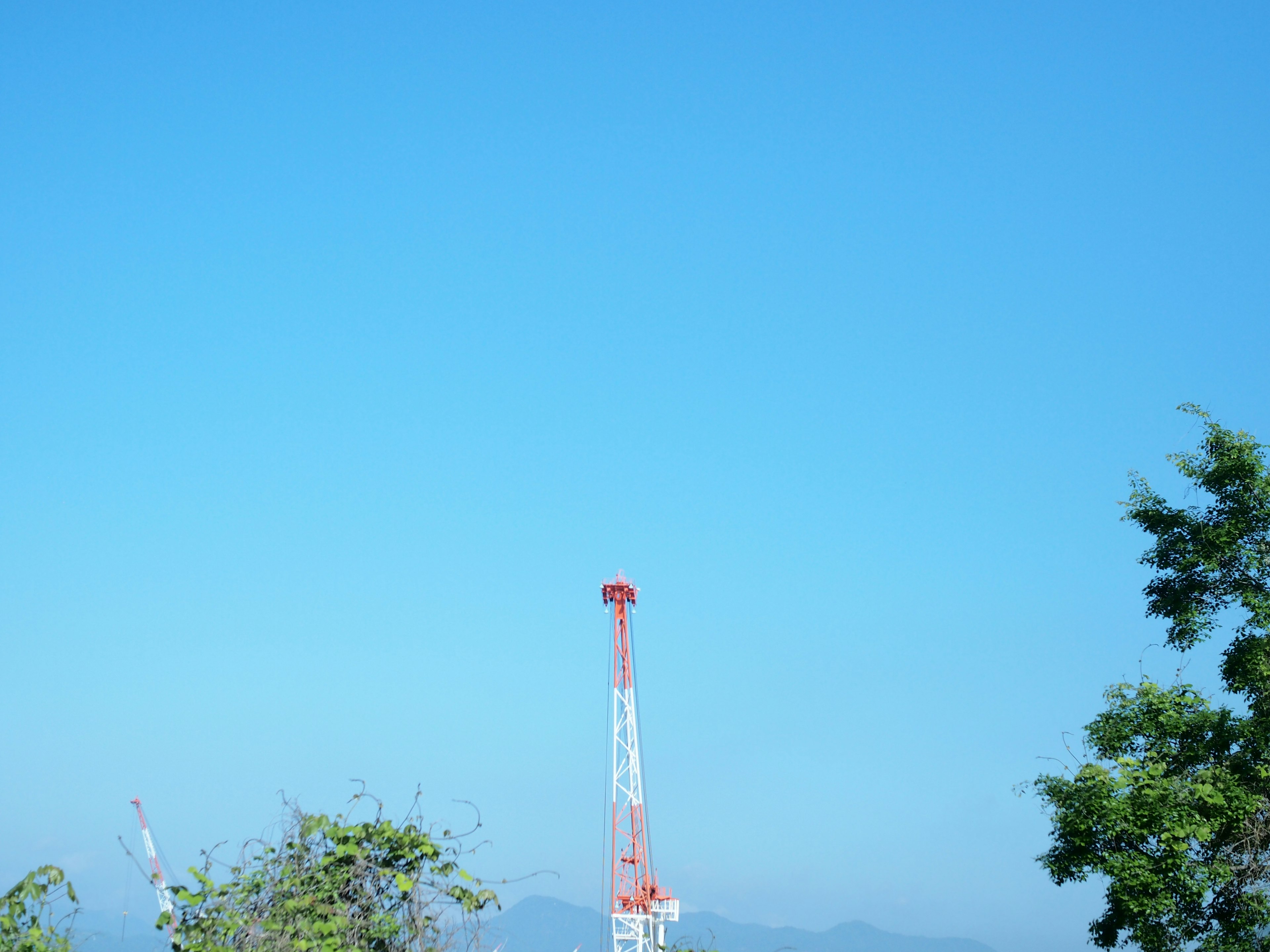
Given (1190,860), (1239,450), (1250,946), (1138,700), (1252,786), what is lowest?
(1250,946)

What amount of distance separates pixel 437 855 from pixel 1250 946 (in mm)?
13995

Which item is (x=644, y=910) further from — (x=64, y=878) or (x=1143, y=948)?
(x=64, y=878)

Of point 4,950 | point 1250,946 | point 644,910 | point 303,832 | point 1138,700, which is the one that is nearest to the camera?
point 4,950

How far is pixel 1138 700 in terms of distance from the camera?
795 inches

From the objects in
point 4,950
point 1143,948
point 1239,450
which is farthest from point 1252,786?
point 4,950

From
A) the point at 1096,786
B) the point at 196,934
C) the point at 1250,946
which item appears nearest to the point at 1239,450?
the point at 1096,786

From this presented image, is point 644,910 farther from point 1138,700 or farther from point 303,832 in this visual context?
point 303,832

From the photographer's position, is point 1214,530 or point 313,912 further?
point 1214,530

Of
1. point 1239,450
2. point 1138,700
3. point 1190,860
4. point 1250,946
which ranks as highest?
point 1239,450

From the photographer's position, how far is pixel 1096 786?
1830 cm

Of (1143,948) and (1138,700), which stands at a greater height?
(1138,700)

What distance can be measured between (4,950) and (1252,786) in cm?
1772

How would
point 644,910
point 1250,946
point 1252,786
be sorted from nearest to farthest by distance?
point 1250,946
point 1252,786
point 644,910

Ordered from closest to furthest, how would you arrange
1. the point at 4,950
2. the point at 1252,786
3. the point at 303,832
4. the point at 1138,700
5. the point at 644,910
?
the point at 4,950, the point at 303,832, the point at 1252,786, the point at 1138,700, the point at 644,910
